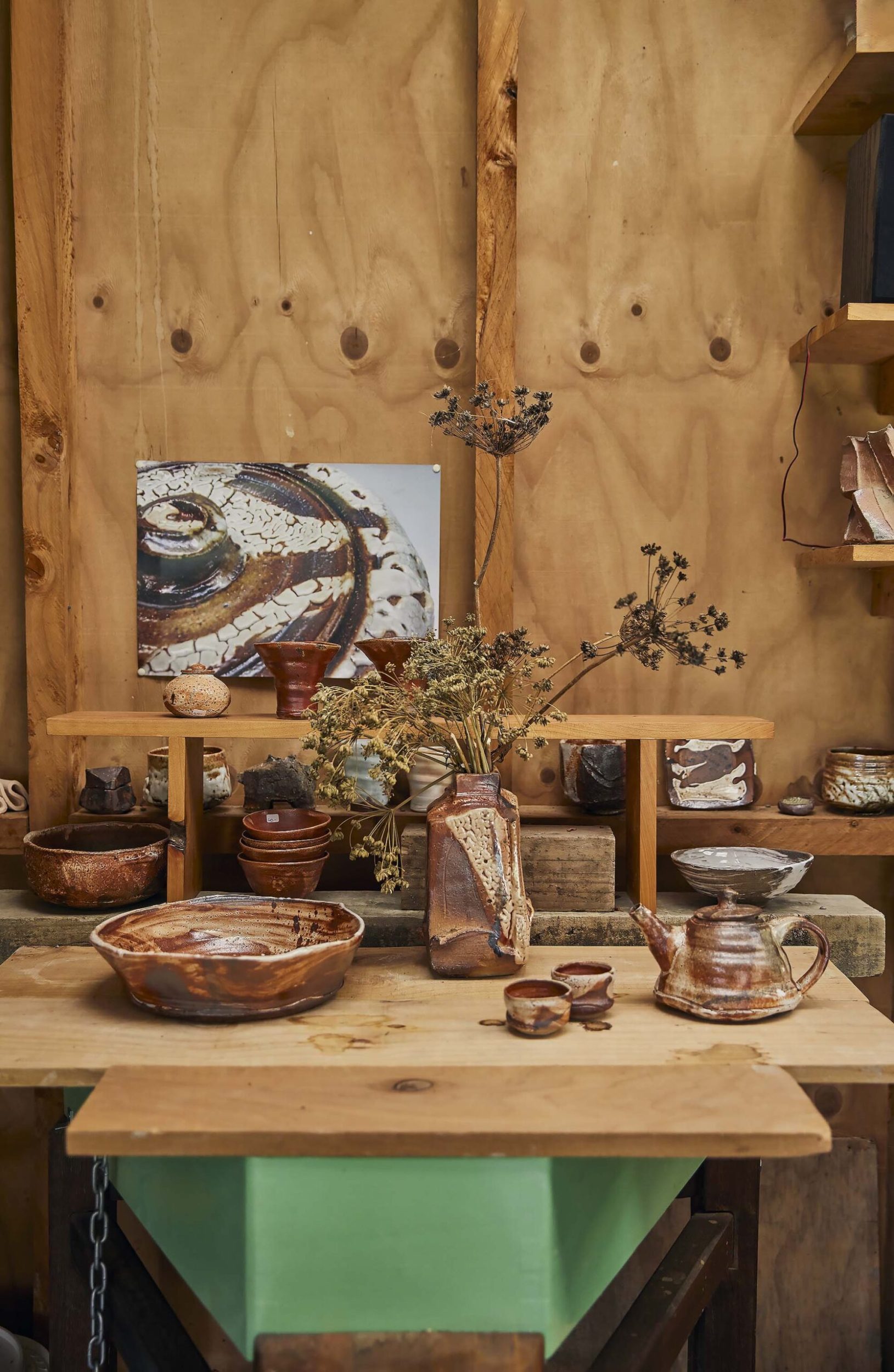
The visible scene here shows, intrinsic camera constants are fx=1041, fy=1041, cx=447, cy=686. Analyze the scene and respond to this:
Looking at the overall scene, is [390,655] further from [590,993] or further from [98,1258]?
[98,1258]

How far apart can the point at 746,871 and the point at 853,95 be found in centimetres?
152

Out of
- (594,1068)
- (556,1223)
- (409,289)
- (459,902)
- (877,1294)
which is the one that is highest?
(409,289)

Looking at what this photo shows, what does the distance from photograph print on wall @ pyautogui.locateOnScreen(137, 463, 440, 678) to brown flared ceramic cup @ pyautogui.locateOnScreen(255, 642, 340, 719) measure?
290 mm

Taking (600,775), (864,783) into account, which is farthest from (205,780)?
(864,783)

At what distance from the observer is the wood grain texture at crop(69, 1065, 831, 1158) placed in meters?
1.15

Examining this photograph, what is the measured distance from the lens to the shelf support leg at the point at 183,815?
1.90m

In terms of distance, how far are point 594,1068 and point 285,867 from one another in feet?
2.35

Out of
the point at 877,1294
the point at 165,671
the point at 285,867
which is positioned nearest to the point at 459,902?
the point at 285,867

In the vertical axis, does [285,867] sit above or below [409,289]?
below

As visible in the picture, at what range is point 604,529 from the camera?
222 cm

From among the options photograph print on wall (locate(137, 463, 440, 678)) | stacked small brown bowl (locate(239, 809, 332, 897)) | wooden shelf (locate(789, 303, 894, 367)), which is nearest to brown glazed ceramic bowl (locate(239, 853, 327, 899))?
stacked small brown bowl (locate(239, 809, 332, 897))

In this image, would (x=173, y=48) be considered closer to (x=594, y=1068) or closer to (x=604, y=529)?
(x=604, y=529)

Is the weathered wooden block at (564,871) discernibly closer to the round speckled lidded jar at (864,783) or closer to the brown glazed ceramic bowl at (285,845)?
the brown glazed ceramic bowl at (285,845)

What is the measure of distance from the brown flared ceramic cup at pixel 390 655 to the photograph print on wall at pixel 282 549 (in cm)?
30
